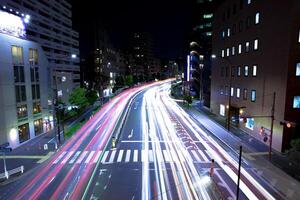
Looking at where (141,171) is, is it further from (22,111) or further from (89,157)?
(22,111)

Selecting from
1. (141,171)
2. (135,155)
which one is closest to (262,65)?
(135,155)

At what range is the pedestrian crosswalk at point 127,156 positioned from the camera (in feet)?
81.5

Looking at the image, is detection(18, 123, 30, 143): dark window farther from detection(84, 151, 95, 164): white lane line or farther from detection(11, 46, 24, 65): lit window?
detection(84, 151, 95, 164): white lane line

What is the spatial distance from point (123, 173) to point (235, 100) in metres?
26.4

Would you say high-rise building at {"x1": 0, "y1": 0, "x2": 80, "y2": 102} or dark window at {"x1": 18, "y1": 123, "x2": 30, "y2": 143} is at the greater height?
high-rise building at {"x1": 0, "y1": 0, "x2": 80, "y2": 102}

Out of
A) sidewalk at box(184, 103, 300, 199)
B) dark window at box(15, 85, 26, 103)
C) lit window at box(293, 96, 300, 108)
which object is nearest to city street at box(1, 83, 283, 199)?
sidewalk at box(184, 103, 300, 199)

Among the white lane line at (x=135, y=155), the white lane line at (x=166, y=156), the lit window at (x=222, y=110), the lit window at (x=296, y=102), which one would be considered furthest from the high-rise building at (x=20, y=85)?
the lit window at (x=222, y=110)

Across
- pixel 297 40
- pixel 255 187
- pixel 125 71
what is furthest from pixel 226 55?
pixel 125 71

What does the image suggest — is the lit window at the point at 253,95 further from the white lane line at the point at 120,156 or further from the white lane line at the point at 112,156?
the white lane line at the point at 112,156

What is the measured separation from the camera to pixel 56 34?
252 feet

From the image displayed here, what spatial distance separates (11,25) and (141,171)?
2600 centimetres

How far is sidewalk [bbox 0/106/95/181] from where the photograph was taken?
24.1 metres

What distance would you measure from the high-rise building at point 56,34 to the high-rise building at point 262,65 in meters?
37.4

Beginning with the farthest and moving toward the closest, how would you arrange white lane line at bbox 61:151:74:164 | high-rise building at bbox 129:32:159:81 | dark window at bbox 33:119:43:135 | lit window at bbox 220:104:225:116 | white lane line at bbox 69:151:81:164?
high-rise building at bbox 129:32:159:81
lit window at bbox 220:104:225:116
dark window at bbox 33:119:43:135
white lane line at bbox 61:151:74:164
white lane line at bbox 69:151:81:164
